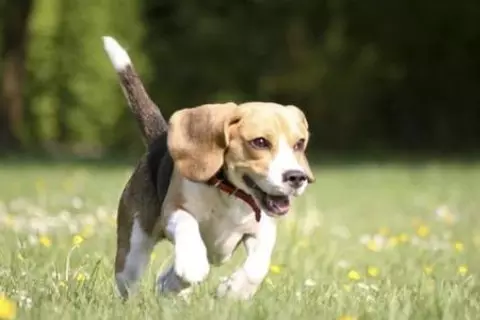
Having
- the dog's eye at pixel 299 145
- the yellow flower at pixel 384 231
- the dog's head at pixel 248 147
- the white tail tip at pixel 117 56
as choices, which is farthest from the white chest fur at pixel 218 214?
the yellow flower at pixel 384 231

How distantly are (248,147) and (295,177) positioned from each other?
301mm

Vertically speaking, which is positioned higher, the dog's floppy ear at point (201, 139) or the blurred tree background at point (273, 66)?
the dog's floppy ear at point (201, 139)

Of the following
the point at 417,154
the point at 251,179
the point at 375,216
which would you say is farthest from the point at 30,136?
the point at 251,179

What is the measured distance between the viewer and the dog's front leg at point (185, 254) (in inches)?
187

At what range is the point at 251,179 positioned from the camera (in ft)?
16.5

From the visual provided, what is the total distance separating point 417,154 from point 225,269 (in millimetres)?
19804

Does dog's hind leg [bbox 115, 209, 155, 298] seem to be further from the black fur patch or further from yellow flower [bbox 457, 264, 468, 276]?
yellow flower [bbox 457, 264, 468, 276]

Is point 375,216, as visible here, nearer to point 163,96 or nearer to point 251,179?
point 251,179

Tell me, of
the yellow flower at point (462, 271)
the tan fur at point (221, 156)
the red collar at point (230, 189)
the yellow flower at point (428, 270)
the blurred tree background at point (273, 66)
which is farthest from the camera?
the blurred tree background at point (273, 66)

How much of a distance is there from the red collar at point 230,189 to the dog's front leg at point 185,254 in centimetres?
18

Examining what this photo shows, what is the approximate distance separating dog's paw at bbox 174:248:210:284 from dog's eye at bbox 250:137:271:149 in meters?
0.51

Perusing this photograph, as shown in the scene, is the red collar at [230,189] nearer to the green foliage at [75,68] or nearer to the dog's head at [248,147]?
Result: the dog's head at [248,147]

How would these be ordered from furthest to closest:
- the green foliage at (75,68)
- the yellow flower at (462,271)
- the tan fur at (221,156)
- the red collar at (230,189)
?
the green foliage at (75,68) < the yellow flower at (462,271) < the red collar at (230,189) < the tan fur at (221,156)

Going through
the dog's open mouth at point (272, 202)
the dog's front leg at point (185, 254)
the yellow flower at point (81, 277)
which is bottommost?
the yellow flower at point (81, 277)
